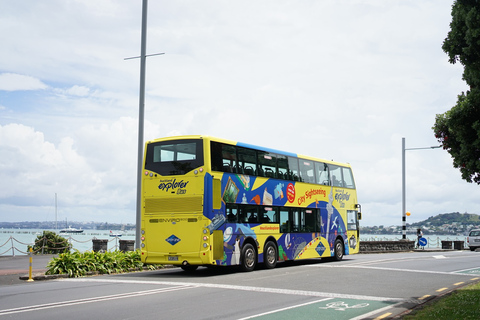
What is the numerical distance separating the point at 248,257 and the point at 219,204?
260 centimetres

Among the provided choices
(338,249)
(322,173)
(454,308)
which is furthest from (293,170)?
(454,308)

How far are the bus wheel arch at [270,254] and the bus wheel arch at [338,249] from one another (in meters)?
5.19

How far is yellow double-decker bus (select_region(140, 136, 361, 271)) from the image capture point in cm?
1788

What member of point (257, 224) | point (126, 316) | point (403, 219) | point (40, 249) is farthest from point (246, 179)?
point (403, 219)

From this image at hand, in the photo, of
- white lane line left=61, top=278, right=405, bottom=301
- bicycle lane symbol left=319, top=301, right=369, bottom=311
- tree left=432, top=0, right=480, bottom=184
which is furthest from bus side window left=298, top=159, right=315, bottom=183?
tree left=432, top=0, right=480, bottom=184

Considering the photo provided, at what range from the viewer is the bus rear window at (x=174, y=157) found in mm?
18016

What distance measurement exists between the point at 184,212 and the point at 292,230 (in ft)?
18.7

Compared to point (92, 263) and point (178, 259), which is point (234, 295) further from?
point (92, 263)

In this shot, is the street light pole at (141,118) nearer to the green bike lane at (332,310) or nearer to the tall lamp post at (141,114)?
the tall lamp post at (141,114)

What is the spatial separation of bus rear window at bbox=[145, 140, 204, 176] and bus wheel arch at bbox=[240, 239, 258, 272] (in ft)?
11.6

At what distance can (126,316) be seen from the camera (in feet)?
33.2

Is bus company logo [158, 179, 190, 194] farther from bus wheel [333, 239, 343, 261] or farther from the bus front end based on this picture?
bus wheel [333, 239, 343, 261]

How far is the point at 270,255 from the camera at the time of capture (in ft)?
68.4

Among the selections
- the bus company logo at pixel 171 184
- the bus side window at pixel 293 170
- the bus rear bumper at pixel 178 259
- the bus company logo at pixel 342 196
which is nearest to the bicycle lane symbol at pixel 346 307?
the bus rear bumper at pixel 178 259
